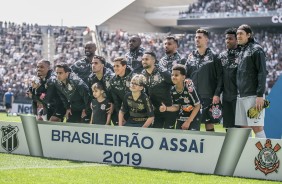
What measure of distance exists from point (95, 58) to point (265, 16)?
31.9 meters

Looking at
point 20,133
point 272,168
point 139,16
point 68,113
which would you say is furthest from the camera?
point 139,16

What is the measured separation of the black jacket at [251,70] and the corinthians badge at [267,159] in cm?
108

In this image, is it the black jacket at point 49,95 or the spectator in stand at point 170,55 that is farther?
the black jacket at point 49,95

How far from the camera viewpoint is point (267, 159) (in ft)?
25.6

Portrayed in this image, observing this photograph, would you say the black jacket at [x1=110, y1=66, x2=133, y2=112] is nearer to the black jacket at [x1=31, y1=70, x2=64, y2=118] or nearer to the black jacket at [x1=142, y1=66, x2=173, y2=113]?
the black jacket at [x1=142, y1=66, x2=173, y2=113]

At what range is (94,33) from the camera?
4609 cm

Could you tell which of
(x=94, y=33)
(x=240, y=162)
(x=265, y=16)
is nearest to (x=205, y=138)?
Answer: (x=240, y=162)

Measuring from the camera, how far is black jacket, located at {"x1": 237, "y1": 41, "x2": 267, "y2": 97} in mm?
8617

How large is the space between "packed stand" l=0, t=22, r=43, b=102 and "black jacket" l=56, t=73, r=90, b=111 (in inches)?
920

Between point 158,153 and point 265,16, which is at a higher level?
point 265,16

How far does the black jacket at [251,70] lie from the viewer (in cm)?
862

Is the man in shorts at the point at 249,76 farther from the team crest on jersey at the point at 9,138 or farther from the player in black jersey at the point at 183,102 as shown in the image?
the team crest on jersey at the point at 9,138

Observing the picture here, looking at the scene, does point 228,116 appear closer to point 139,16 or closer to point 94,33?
point 94,33

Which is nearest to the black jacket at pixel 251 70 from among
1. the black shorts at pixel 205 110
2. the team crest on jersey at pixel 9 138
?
the black shorts at pixel 205 110
